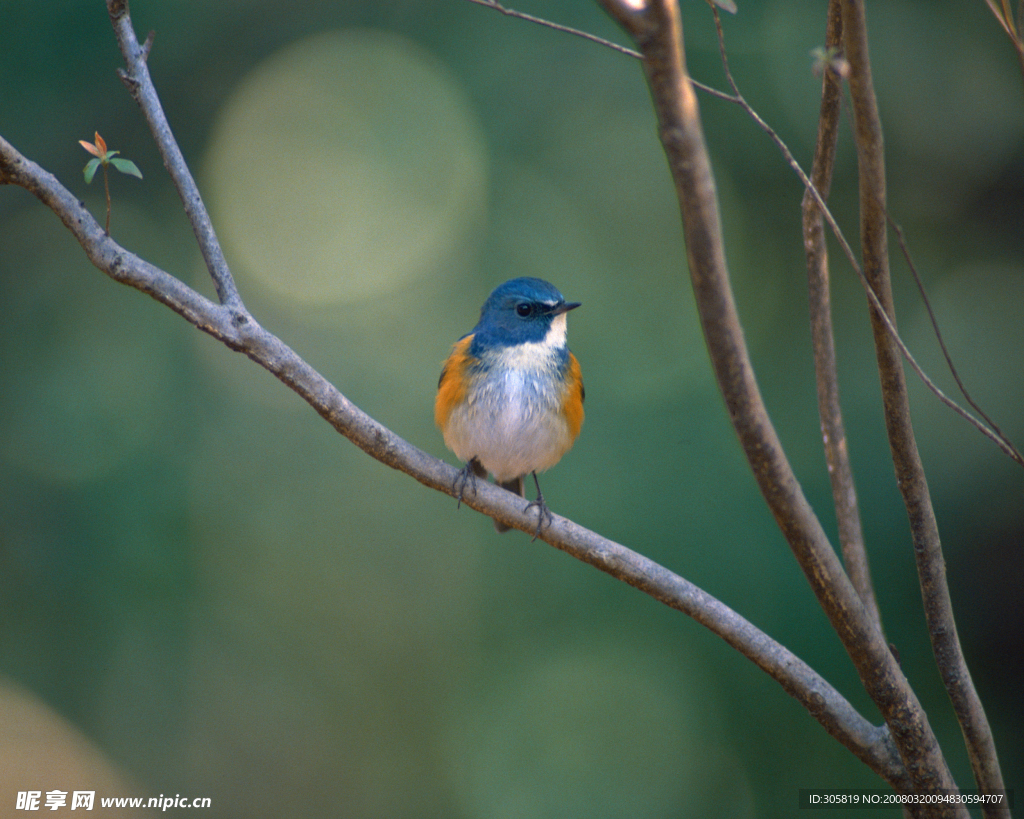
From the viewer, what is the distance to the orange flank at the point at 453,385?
3427mm

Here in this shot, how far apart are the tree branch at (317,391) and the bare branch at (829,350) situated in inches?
12.3

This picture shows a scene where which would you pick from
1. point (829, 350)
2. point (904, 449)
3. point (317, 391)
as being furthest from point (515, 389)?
point (904, 449)

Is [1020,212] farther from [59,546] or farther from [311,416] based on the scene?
[59,546]

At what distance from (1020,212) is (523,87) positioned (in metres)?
3.68

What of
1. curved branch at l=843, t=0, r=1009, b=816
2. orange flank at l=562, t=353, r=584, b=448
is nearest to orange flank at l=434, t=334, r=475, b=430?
orange flank at l=562, t=353, r=584, b=448

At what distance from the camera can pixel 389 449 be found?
2.17 metres

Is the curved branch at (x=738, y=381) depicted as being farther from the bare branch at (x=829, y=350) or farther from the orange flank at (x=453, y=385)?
the orange flank at (x=453, y=385)

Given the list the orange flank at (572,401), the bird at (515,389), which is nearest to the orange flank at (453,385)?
the bird at (515,389)

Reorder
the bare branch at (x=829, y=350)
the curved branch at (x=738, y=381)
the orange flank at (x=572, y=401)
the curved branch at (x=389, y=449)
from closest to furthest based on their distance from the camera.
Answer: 1. the curved branch at (x=738, y=381)
2. the curved branch at (x=389, y=449)
3. the bare branch at (x=829, y=350)
4. the orange flank at (x=572, y=401)

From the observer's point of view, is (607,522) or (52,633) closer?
(607,522)

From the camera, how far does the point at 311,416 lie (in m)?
6.26

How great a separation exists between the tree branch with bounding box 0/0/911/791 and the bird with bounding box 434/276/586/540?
1115 mm

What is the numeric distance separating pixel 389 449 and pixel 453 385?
131cm

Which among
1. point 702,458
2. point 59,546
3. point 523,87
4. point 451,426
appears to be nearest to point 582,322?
point 702,458
